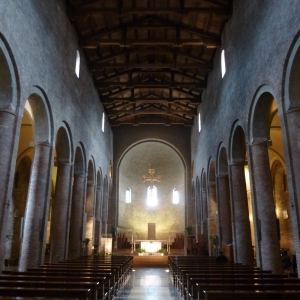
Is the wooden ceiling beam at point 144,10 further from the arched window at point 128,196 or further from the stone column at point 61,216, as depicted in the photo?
the arched window at point 128,196

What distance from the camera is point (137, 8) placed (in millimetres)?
14438

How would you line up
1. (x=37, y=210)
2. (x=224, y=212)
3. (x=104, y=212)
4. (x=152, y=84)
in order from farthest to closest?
(x=104, y=212)
(x=152, y=84)
(x=224, y=212)
(x=37, y=210)

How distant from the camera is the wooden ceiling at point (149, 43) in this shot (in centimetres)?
1460

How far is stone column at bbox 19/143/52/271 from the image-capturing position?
1112 centimetres

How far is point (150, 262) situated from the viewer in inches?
882

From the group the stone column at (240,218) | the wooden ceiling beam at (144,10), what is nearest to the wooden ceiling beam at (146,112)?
the wooden ceiling beam at (144,10)

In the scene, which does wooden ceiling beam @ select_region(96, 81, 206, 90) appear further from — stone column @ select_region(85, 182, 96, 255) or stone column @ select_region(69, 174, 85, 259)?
stone column @ select_region(69, 174, 85, 259)

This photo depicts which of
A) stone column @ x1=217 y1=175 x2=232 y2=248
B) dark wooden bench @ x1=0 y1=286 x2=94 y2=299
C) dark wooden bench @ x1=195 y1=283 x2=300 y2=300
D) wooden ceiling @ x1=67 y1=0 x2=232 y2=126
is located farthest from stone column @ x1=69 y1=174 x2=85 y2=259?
dark wooden bench @ x1=195 y1=283 x2=300 y2=300

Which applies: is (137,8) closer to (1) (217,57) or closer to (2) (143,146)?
(1) (217,57)

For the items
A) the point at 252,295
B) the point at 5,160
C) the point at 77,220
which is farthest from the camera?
the point at 77,220

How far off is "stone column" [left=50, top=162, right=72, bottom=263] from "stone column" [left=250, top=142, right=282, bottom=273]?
790cm

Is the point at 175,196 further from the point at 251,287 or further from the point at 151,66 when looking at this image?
the point at 251,287

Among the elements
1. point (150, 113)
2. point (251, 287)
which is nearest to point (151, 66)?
point (150, 113)

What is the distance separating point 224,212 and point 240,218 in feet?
9.88
